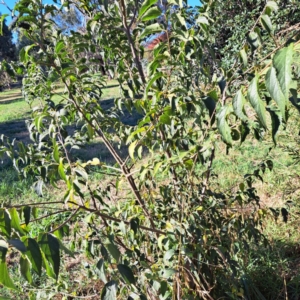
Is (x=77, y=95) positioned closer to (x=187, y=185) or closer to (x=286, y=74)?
(x=187, y=185)

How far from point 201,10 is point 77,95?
2.17ft

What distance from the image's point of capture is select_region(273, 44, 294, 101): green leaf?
19.1 inches

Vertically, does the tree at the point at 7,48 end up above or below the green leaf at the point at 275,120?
above

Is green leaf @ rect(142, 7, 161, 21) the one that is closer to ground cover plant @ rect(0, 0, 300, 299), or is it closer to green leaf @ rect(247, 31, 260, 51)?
ground cover plant @ rect(0, 0, 300, 299)

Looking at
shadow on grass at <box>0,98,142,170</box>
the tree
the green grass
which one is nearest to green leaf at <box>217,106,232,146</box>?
shadow on grass at <box>0,98,142,170</box>

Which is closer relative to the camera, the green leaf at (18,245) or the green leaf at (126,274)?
the green leaf at (18,245)

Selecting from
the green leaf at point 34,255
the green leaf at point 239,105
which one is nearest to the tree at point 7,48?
the green leaf at point 34,255

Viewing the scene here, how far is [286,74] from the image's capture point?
49 centimetres

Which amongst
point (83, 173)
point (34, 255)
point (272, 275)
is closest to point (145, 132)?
point (83, 173)

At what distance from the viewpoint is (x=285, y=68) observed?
491mm

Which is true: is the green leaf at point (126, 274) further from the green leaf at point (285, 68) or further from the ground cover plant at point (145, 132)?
the green leaf at point (285, 68)

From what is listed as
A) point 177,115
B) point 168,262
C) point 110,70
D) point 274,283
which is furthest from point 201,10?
point 274,283

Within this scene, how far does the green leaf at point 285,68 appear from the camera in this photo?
0.48 meters

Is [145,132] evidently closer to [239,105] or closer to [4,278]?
[239,105]
